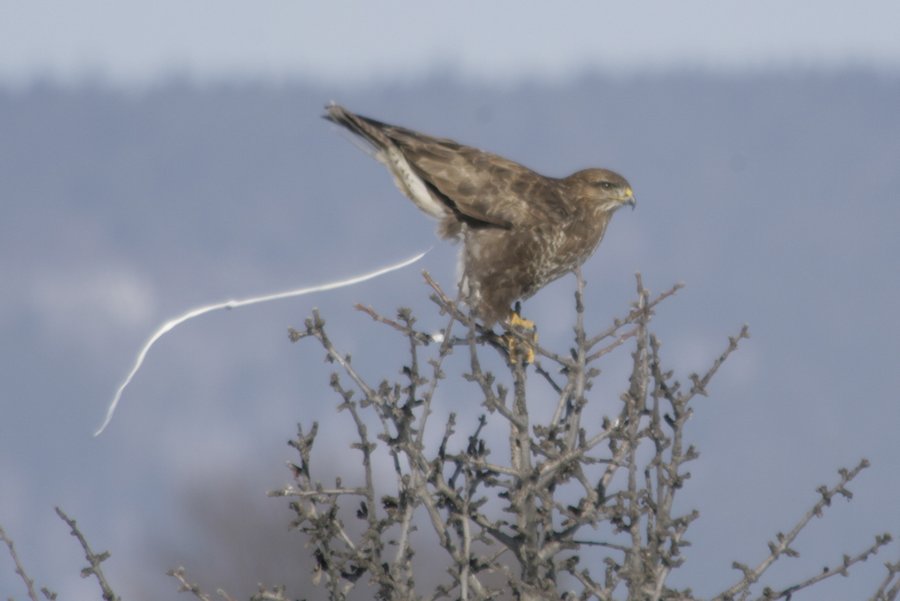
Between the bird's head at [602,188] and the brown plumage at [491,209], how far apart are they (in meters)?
0.14

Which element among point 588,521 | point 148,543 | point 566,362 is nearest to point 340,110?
point 566,362

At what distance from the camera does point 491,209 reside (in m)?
9.82

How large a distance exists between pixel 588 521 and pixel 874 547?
3.74 ft

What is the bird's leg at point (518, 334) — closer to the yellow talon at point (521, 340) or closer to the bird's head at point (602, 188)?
the yellow talon at point (521, 340)

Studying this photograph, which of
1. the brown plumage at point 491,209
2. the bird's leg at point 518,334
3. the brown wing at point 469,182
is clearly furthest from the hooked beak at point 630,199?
the bird's leg at point 518,334

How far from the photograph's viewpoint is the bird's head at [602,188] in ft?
33.9

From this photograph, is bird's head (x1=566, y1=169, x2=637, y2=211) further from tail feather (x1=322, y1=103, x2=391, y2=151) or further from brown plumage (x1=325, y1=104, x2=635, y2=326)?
tail feather (x1=322, y1=103, x2=391, y2=151)

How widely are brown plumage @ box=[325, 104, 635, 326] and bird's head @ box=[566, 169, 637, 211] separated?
0.14 m

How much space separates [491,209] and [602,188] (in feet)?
3.06

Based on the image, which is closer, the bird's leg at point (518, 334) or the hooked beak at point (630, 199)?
the bird's leg at point (518, 334)

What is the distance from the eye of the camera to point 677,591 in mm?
6312

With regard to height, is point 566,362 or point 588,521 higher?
point 566,362

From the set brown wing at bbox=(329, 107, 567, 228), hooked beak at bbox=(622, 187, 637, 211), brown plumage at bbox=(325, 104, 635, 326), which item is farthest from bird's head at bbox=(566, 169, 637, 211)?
brown wing at bbox=(329, 107, 567, 228)

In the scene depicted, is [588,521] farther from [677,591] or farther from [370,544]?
[370,544]
